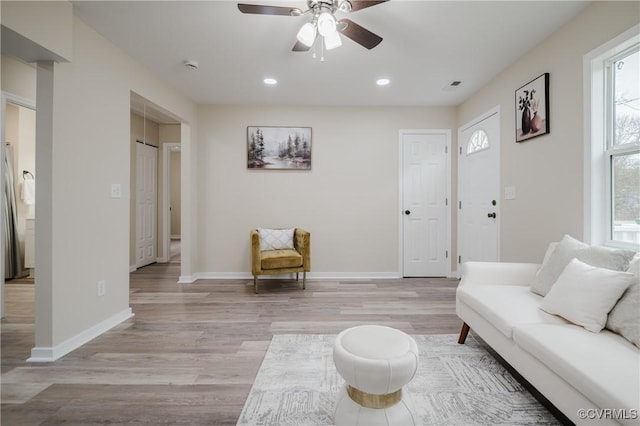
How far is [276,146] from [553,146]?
3191 millimetres

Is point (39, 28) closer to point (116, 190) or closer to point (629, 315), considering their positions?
point (116, 190)

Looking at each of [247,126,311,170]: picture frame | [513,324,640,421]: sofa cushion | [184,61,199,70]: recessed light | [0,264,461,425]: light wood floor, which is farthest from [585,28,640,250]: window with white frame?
[184,61,199,70]: recessed light

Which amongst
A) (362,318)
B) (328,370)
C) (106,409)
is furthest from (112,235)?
(362,318)

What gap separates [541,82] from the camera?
2461 millimetres

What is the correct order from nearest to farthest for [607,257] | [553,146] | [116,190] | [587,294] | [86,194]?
1. [587,294]
2. [607,257]
3. [86,194]
4. [553,146]
5. [116,190]

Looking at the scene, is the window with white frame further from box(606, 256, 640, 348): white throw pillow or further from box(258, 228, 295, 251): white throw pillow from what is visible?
box(258, 228, 295, 251): white throw pillow

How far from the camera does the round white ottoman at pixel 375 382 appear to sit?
3.42 ft

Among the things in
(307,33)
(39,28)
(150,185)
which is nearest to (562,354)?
(307,33)

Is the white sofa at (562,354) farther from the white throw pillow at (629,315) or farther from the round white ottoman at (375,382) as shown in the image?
the round white ottoman at (375,382)

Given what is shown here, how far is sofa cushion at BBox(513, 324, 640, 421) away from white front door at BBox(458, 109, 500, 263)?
1.96 m

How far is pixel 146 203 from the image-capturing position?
5.05 meters

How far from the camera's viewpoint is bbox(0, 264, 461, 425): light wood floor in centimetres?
151

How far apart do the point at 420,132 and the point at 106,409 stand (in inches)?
173

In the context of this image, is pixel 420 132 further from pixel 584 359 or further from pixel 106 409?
pixel 106 409
